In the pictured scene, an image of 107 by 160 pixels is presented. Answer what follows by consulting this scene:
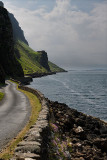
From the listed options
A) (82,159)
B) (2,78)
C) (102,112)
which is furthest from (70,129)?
(2,78)

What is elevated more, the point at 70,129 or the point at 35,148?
the point at 35,148

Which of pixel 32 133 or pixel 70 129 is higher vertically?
pixel 32 133

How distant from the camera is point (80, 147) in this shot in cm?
→ 1773

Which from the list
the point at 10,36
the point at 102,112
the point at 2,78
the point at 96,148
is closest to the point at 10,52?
the point at 10,36

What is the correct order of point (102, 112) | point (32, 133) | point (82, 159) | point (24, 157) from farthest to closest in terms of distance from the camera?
point (102, 112) → point (82, 159) → point (32, 133) → point (24, 157)

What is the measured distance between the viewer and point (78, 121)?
1083 inches

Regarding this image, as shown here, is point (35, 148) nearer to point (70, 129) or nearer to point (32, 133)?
point (32, 133)

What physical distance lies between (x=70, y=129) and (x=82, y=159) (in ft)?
29.0

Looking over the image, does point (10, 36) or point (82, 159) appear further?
point (10, 36)

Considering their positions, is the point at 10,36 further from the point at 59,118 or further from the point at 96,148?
the point at 96,148

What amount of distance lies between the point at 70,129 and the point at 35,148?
15.4 meters

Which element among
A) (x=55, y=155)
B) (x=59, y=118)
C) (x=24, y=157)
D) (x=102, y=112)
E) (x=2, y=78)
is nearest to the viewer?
(x=24, y=157)

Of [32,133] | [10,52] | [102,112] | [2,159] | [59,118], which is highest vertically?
[10,52]

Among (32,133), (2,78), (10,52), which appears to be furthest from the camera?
(10,52)
